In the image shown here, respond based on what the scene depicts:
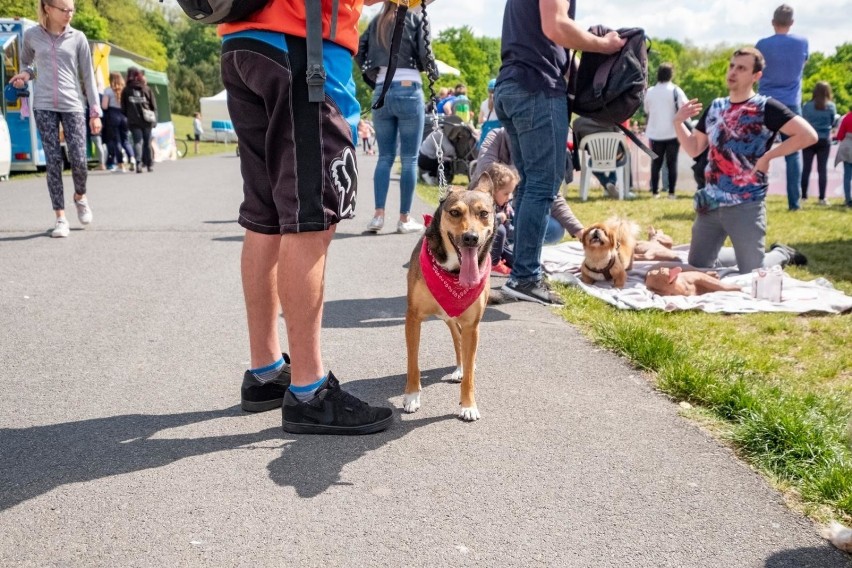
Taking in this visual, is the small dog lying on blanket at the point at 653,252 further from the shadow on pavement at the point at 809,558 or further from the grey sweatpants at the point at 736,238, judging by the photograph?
the shadow on pavement at the point at 809,558

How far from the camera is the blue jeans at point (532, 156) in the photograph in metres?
5.14

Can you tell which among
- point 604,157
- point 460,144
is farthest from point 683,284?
point 460,144

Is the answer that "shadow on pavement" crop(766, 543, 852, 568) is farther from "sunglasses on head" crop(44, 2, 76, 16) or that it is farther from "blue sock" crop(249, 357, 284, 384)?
"sunglasses on head" crop(44, 2, 76, 16)

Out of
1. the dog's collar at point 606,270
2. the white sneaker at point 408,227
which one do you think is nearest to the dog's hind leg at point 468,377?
the dog's collar at point 606,270

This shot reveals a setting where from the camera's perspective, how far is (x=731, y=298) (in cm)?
565

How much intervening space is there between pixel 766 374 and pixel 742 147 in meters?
2.78

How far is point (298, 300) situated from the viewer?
2889 mm

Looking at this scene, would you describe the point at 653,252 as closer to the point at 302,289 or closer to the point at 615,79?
the point at 615,79

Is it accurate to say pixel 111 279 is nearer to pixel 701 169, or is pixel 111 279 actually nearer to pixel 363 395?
pixel 363 395

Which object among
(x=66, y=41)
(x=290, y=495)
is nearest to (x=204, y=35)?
(x=66, y=41)

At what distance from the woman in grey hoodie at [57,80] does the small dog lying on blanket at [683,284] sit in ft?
18.4

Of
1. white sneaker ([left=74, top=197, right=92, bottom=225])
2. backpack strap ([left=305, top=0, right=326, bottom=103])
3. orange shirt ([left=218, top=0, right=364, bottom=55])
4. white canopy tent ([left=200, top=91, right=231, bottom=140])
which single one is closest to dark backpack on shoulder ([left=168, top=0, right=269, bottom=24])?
orange shirt ([left=218, top=0, right=364, bottom=55])

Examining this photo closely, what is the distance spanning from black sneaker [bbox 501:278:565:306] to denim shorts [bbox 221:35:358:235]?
2.80 meters

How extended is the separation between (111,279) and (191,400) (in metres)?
2.88
